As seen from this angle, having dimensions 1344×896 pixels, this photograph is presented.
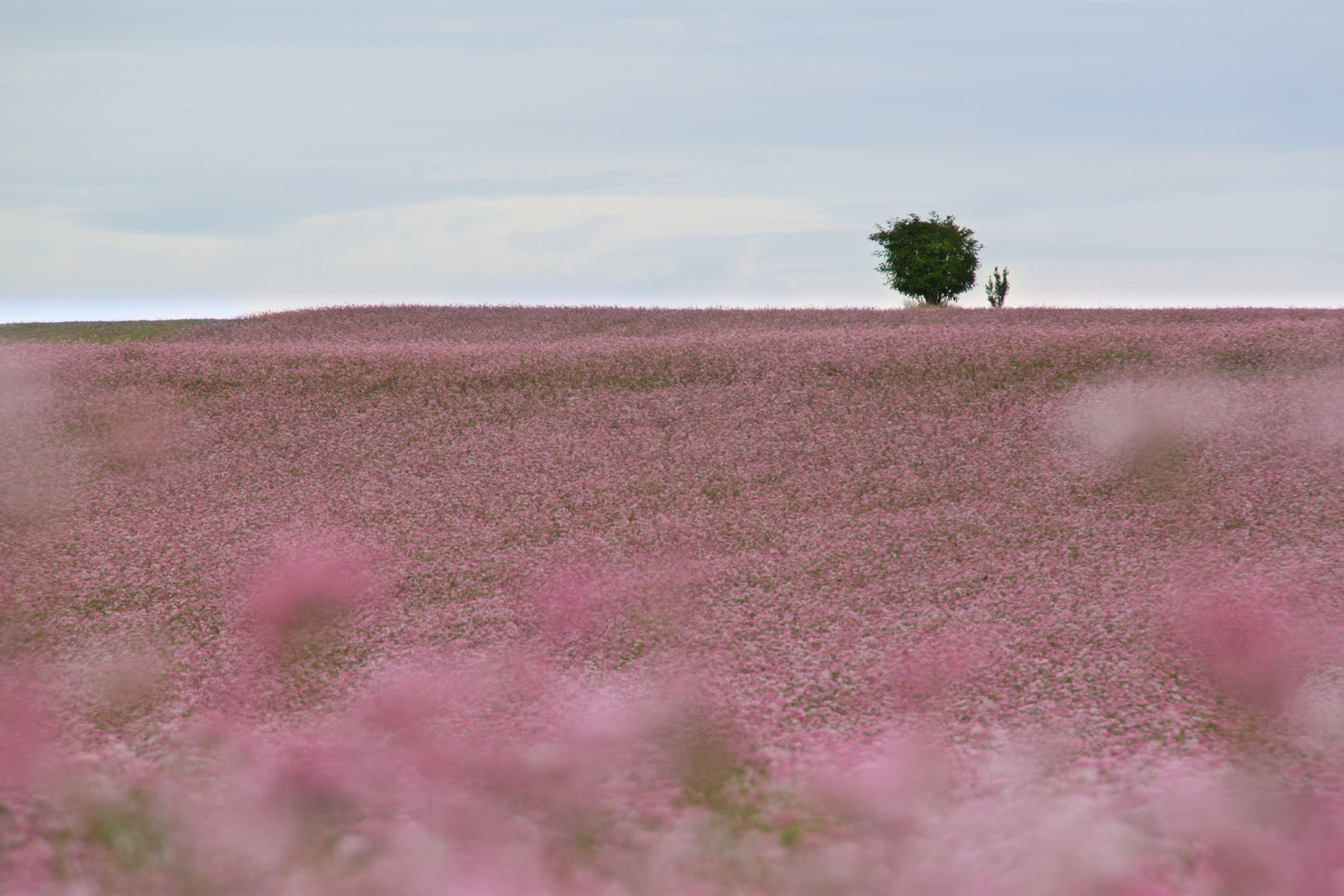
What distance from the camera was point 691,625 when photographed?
Result: 1480 centimetres

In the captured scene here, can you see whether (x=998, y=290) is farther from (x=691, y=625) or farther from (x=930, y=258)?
(x=691, y=625)

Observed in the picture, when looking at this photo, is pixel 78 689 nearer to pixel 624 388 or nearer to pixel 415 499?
pixel 415 499

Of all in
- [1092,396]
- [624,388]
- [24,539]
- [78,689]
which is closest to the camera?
[78,689]

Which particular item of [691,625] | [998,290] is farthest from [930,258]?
[691,625]

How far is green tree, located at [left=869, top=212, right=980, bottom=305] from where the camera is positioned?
186 ft

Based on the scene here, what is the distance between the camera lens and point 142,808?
11.0 metres

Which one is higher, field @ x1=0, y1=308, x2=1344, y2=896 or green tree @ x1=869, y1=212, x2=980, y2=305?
green tree @ x1=869, y1=212, x2=980, y2=305

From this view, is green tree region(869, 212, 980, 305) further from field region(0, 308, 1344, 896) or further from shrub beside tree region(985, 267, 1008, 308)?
field region(0, 308, 1344, 896)

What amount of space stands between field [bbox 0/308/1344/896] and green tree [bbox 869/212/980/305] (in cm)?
2759

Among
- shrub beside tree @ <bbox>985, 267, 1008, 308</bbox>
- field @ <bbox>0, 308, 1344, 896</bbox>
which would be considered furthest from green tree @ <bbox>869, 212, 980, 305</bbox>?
field @ <bbox>0, 308, 1344, 896</bbox>

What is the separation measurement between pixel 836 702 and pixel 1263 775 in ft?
14.1

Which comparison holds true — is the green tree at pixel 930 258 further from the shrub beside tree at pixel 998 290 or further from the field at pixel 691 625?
the field at pixel 691 625

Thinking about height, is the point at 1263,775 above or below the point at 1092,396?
below

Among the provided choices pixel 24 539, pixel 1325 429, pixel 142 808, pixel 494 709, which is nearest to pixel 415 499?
pixel 24 539
